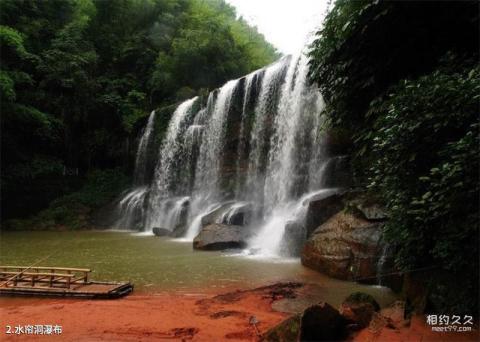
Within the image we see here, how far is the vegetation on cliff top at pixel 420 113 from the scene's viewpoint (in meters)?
4.25

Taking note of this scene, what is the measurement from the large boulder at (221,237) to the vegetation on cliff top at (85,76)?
45.0ft

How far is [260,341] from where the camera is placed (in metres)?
4.49

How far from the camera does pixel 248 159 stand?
61.1 feet

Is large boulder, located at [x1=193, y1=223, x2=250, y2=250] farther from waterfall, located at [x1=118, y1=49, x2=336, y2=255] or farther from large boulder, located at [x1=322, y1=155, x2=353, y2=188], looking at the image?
large boulder, located at [x1=322, y1=155, x2=353, y2=188]

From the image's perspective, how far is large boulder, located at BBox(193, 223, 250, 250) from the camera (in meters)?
12.3

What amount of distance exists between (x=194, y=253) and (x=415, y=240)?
25.3 ft

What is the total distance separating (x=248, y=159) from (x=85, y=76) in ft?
43.1

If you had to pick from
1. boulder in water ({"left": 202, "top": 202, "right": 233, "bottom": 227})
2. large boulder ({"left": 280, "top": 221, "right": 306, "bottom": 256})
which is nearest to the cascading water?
boulder in water ({"left": 202, "top": 202, "right": 233, "bottom": 227})

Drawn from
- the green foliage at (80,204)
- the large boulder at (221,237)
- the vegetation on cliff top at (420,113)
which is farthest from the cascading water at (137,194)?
the vegetation on cliff top at (420,113)

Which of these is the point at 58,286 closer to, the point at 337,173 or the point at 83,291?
the point at 83,291

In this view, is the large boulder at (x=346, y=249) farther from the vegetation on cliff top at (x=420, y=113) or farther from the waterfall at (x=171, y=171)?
the waterfall at (x=171, y=171)

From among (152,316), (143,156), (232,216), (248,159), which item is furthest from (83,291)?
(143,156)

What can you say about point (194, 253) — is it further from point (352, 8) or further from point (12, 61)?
point (12, 61)

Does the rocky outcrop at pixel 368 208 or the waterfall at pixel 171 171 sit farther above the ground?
the waterfall at pixel 171 171
